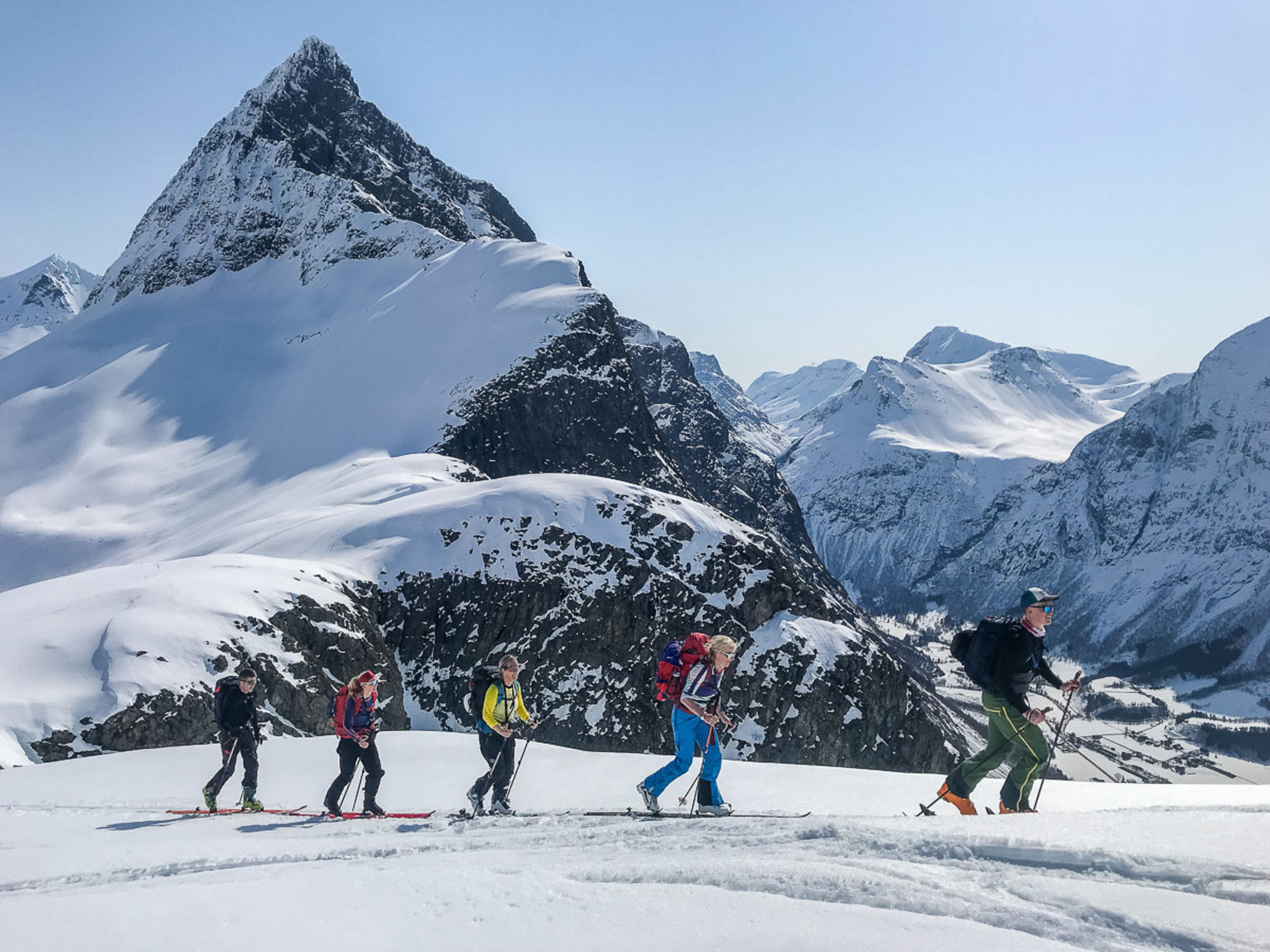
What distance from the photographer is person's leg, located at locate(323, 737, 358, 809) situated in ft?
48.3

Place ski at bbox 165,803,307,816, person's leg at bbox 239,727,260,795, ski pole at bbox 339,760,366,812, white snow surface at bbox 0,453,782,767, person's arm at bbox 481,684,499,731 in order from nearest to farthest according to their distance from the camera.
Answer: person's arm at bbox 481,684,499,731, ski at bbox 165,803,307,816, ski pole at bbox 339,760,366,812, person's leg at bbox 239,727,260,795, white snow surface at bbox 0,453,782,767

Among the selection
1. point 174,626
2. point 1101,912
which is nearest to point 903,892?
point 1101,912

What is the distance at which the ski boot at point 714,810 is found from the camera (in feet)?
38.9

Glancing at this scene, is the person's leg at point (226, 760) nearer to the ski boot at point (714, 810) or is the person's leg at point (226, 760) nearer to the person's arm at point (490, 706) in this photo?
the person's arm at point (490, 706)

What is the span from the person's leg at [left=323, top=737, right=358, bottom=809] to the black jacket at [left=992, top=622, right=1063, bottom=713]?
1038 centimetres

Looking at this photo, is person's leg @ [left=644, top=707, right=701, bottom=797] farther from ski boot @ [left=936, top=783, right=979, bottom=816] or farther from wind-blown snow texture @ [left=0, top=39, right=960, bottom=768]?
wind-blown snow texture @ [left=0, top=39, right=960, bottom=768]

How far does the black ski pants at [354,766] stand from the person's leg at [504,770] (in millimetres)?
2169

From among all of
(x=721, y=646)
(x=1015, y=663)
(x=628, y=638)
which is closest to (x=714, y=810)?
(x=721, y=646)

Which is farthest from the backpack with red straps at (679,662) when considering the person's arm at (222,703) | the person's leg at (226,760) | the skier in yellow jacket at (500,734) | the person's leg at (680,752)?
the person's leg at (226,760)

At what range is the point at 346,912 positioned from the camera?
6820mm

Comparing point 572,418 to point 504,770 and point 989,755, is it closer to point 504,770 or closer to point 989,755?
point 504,770

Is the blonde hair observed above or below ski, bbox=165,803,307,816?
above

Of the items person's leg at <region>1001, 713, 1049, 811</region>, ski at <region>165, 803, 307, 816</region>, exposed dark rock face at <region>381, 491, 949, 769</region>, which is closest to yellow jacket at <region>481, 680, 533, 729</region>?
ski at <region>165, 803, 307, 816</region>

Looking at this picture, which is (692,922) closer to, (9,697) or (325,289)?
(9,697)
